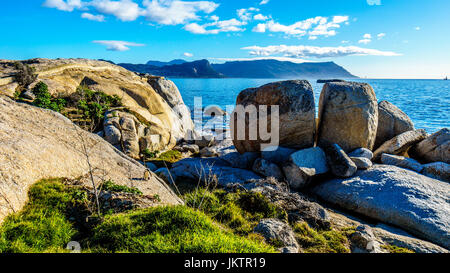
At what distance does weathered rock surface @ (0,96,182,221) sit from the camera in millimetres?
5660

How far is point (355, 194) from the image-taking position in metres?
9.69

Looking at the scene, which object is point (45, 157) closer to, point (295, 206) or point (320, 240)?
point (295, 206)

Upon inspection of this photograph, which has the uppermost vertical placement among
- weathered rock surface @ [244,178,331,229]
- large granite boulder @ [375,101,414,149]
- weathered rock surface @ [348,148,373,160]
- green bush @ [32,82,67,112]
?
green bush @ [32,82,67,112]

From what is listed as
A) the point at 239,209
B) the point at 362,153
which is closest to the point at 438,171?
the point at 362,153

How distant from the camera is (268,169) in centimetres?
1118

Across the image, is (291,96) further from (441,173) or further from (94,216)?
(94,216)

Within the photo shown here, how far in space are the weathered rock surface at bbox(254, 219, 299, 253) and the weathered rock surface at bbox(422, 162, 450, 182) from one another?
7.73m

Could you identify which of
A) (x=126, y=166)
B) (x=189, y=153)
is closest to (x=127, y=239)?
(x=126, y=166)

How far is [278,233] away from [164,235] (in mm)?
3025

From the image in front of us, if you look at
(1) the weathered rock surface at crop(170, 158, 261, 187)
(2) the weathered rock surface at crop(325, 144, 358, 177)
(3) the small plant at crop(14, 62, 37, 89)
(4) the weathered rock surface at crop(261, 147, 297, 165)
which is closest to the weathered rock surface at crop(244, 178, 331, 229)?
(1) the weathered rock surface at crop(170, 158, 261, 187)

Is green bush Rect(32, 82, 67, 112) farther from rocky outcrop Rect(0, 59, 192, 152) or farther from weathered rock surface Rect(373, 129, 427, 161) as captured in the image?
weathered rock surface Rect(373, 129, 427, 161)

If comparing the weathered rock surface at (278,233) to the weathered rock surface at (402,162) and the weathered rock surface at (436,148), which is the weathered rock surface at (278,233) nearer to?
the weathered rock surface at (402,162)

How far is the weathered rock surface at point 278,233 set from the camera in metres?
6.40

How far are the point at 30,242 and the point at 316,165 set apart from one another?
950 cm
